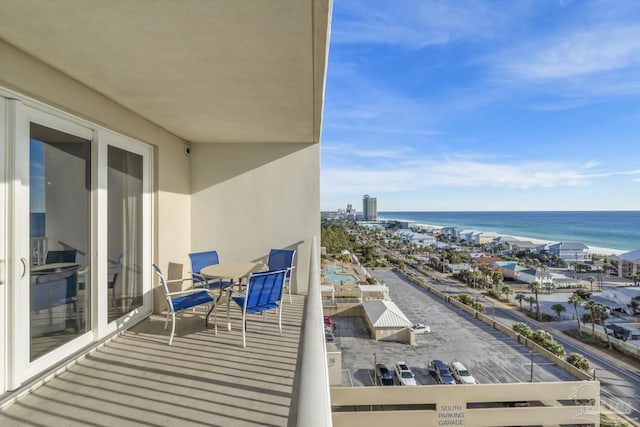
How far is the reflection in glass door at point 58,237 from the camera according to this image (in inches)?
90.9

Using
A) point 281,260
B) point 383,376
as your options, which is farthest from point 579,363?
point 281,260

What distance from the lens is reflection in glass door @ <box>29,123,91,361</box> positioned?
2.31 meters

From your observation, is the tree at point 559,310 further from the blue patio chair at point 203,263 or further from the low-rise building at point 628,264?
the low-rise building at point 628,264

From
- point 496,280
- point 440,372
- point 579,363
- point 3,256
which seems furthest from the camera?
point 496,280

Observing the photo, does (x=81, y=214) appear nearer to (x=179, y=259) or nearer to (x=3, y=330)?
(x=3, y=330)

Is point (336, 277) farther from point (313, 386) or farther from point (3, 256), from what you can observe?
point (313, 386)

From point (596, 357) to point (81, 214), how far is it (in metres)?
17.0

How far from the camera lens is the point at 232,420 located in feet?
6.13

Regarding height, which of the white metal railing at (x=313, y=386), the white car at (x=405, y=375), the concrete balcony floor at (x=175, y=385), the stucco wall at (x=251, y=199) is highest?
the stucco wall at (x=251, y=199)

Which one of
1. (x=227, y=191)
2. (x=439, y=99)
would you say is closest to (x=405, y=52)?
(x=439, y=99)

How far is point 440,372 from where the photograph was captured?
9242 mm

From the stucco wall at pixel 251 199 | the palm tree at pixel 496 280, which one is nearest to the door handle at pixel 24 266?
the stucco wall at pixel 251 199

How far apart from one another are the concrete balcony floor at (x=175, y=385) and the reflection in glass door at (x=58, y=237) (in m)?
0.38

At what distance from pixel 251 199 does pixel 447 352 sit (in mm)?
10133
